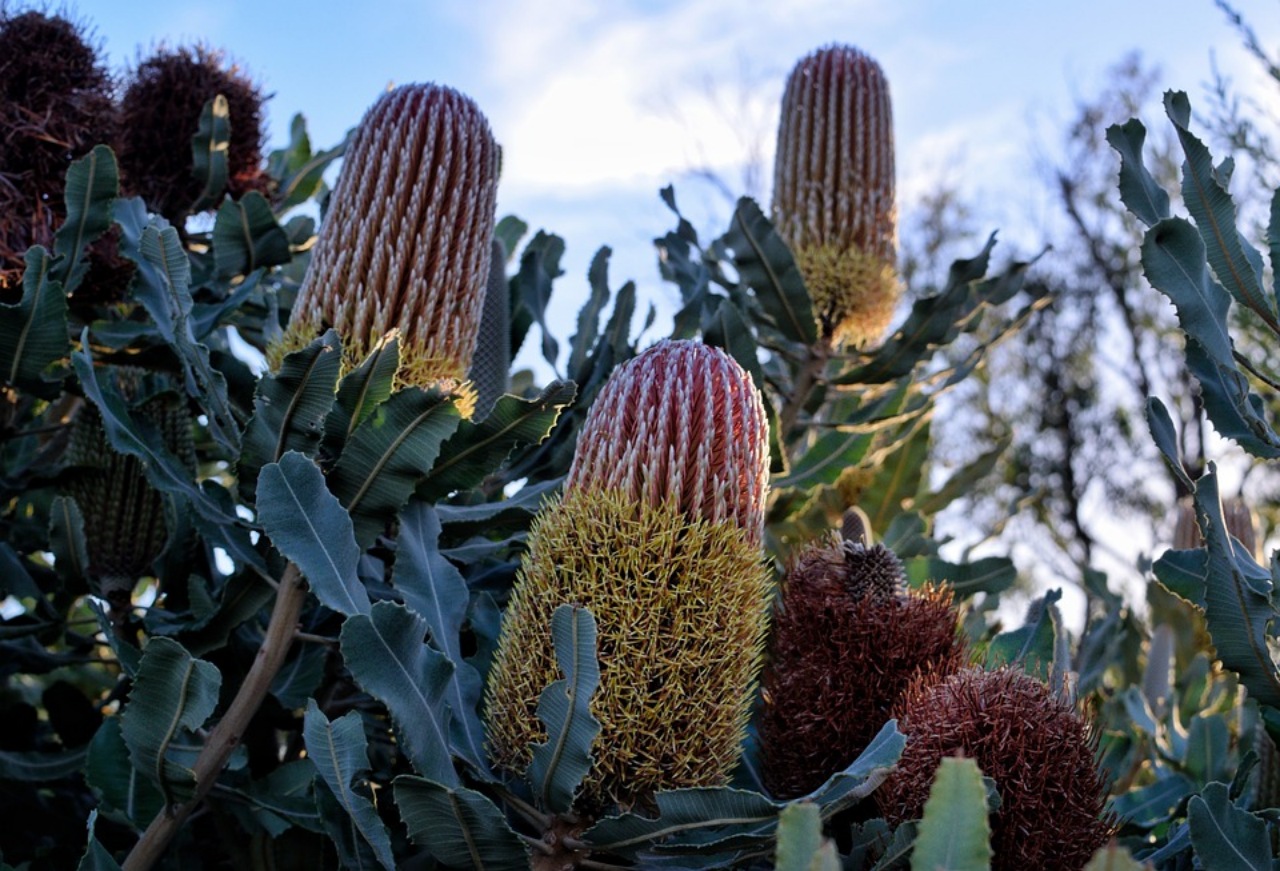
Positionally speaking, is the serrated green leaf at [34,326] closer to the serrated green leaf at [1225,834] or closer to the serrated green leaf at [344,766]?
the serrated green leaf at [344,766]

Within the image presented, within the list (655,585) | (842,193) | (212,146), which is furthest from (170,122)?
(655,585)

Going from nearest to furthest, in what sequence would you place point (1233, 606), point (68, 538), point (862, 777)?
point (862, 777)
point (1233, 606)
point (68, 538)

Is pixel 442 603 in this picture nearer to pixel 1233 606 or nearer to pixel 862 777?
pixel 862 777

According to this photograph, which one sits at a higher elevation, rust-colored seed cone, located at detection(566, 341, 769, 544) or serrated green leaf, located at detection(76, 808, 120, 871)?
rust-colored seed cone, located at detection(566, 341, 769, 544)

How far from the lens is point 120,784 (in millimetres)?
2297

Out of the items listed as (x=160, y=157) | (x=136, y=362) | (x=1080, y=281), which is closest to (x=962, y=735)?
(x=136, y=362)

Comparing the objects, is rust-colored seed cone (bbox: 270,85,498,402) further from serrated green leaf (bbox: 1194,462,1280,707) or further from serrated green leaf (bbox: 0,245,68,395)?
serrated green leaf (bbox: 1194,462,1280,707)

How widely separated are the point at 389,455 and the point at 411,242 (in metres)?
0.56

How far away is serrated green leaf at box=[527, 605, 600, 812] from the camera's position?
5.53 feet

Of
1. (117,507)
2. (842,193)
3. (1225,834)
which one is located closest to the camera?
(1225,834)

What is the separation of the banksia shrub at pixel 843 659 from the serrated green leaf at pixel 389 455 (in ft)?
2.39

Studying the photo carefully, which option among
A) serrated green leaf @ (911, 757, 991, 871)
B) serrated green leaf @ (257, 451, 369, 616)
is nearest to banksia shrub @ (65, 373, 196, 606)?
serrated green leaf @ (257, 451, 369, 616)

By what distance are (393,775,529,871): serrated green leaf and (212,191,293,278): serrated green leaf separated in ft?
5.37

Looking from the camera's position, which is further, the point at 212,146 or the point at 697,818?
the point at 212,146
